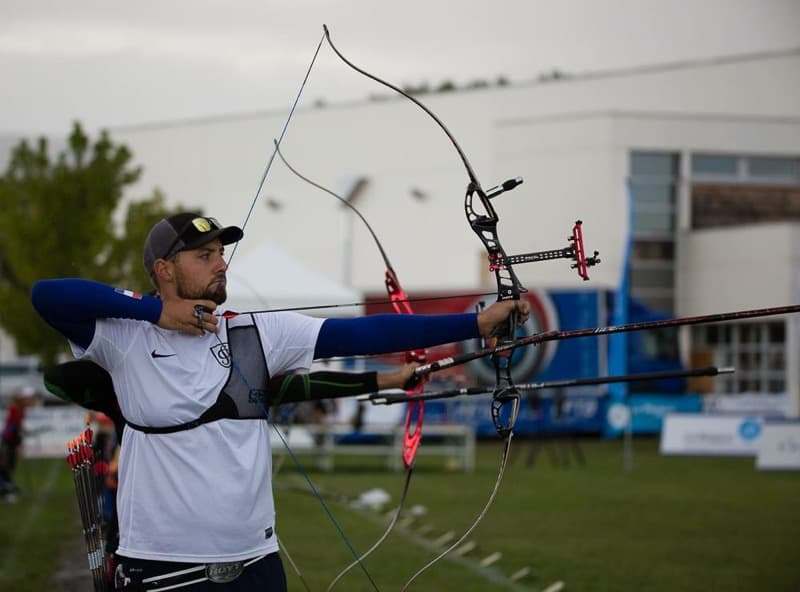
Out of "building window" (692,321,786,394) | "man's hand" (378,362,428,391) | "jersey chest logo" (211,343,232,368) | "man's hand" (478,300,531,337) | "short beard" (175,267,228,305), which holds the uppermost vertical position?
"short beard" (175,267,228,305)

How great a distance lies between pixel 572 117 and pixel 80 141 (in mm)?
13576

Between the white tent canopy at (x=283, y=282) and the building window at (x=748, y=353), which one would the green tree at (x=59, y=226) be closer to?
the white tent canopy at (x=283, y=282)

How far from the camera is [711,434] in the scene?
29312 millimetres

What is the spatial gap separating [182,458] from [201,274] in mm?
611

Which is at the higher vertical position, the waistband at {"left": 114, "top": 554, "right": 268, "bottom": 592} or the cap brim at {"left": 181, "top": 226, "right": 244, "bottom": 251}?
the cap brim at {"left": 181, "top": 226, "right": 244, "bottom": 251}

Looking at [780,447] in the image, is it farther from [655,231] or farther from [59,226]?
[59,226]

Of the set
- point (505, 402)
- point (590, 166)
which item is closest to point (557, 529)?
point (505, 402)

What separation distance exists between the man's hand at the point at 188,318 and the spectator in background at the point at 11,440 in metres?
16.7

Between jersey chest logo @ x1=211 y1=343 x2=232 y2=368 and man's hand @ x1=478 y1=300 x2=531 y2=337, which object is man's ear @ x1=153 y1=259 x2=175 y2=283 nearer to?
jersey chest logo @ x1=211 y1=343 x2=232 y2=368

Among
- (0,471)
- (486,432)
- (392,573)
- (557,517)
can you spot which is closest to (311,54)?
(392,573)

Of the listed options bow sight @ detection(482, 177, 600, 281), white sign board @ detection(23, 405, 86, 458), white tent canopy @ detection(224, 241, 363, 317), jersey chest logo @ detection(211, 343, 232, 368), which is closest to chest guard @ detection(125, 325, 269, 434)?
jersey chest logo @ detection(211, 343, 232, 368)

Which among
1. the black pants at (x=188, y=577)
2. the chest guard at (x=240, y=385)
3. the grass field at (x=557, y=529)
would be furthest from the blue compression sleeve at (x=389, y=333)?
the grass field at (x=557, y=529)

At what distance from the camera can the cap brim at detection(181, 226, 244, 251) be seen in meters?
4.67

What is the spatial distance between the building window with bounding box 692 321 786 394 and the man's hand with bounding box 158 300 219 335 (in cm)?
3588
